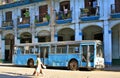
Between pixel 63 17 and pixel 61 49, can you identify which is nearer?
pixel 61 49

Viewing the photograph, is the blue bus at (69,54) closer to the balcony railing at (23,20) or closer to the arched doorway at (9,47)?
the balcony railing at (23,20)

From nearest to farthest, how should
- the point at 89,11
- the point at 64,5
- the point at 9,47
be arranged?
the point at 89,11 → the point at 64,5 → the point at 9,47

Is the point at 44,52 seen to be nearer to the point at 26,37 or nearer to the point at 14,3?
the point at 26,37

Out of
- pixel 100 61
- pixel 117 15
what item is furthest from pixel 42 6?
pixel 100 61

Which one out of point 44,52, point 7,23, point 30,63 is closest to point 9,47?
point 7,23

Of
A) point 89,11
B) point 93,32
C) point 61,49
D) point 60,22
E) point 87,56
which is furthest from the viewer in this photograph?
point 60,22

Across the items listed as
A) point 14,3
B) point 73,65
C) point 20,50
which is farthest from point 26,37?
point 73,65

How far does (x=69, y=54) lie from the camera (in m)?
28.5

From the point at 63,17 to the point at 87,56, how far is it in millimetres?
9217

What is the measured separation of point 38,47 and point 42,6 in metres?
8.48

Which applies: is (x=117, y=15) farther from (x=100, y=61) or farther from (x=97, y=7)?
(x=100, y=61)

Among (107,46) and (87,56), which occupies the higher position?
(107,46)

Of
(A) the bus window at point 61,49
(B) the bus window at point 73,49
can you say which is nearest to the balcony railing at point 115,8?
(B) the bus window at point 73,49

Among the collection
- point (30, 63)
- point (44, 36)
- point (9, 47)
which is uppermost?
point (44, 36)
